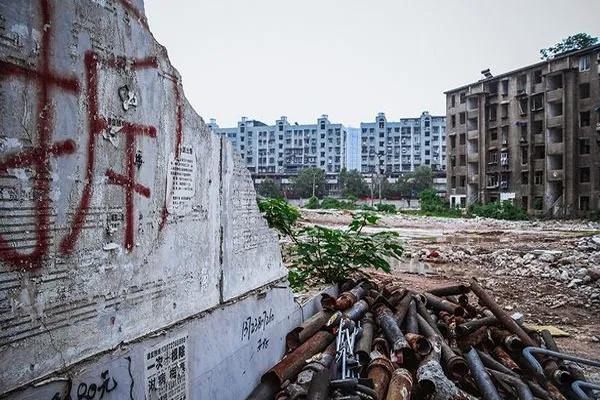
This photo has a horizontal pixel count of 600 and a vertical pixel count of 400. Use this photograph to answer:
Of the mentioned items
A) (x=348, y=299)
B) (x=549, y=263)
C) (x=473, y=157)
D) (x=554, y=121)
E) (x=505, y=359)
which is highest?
(x=554, y=121)

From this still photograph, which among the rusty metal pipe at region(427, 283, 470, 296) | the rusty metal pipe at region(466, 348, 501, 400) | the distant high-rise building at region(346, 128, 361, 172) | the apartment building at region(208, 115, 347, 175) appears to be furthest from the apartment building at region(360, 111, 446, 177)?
the rusty metal pipe at region(466, 348, 501, 400)

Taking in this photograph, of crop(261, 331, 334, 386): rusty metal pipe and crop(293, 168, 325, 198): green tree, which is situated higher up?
crop(293, 168, 325, 198): green tree

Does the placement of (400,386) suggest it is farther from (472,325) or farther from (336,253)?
(336,253)

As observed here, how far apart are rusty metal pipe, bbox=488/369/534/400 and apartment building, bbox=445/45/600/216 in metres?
38.0

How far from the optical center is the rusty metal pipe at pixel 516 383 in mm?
3832

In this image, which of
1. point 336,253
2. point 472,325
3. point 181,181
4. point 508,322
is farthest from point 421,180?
point 181,181

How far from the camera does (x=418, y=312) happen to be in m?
5.29

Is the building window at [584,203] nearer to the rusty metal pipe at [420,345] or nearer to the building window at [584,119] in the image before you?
the building window at [584,119]

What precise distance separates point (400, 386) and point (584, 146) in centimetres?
4112

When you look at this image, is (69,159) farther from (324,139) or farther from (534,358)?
(324,139)

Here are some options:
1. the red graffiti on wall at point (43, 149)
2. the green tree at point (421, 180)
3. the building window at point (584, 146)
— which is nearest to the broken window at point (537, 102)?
the building window at point (584, 146)

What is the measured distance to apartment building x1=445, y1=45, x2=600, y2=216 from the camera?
118 feet

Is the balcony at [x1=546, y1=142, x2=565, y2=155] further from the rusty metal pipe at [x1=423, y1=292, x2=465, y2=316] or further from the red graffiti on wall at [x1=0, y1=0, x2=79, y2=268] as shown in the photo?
the red graffiti on wall at [x1=0, y1=0, x2=79, y2=268]

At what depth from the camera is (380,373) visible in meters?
3.71
